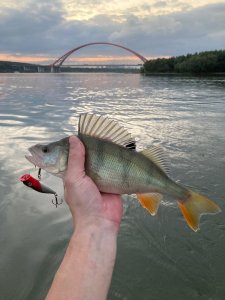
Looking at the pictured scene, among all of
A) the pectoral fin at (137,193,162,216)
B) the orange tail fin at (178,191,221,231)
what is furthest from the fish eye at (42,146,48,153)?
the orange tail fin at (178,191,221,231)

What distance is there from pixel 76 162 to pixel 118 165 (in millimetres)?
332

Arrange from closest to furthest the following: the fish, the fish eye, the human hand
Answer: the human hand < the fish < the fish eye

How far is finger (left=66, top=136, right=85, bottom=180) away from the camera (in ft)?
9.66

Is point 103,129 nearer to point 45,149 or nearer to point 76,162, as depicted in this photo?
point 76,162

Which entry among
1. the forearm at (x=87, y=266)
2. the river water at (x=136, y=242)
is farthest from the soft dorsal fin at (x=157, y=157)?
the river water at (x=136, y=242)

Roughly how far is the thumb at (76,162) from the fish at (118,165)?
0.07m

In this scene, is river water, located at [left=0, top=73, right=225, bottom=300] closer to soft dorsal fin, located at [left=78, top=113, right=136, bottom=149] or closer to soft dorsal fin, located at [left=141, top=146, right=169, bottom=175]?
soft dorsal fin, located at [left=141, top=146, right=169, bottom=175]

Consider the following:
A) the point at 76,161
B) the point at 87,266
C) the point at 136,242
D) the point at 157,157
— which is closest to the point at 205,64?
the point at 136,242

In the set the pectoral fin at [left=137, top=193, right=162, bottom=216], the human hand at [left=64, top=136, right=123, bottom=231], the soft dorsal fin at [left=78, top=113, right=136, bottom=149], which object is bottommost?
the pectoral fin at [left=137, top=193, right=162, bottom=216]

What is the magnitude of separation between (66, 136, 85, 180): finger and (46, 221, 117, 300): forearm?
0.41 meters

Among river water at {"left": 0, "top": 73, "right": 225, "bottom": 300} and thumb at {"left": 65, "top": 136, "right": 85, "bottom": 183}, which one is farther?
river water at {"left": 0, "top": 73, "right": 225, "bottom": 300}

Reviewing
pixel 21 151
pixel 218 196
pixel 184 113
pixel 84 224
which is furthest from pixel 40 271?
pixel 184 113

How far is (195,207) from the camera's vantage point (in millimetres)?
3273

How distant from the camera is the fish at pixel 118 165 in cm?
302
